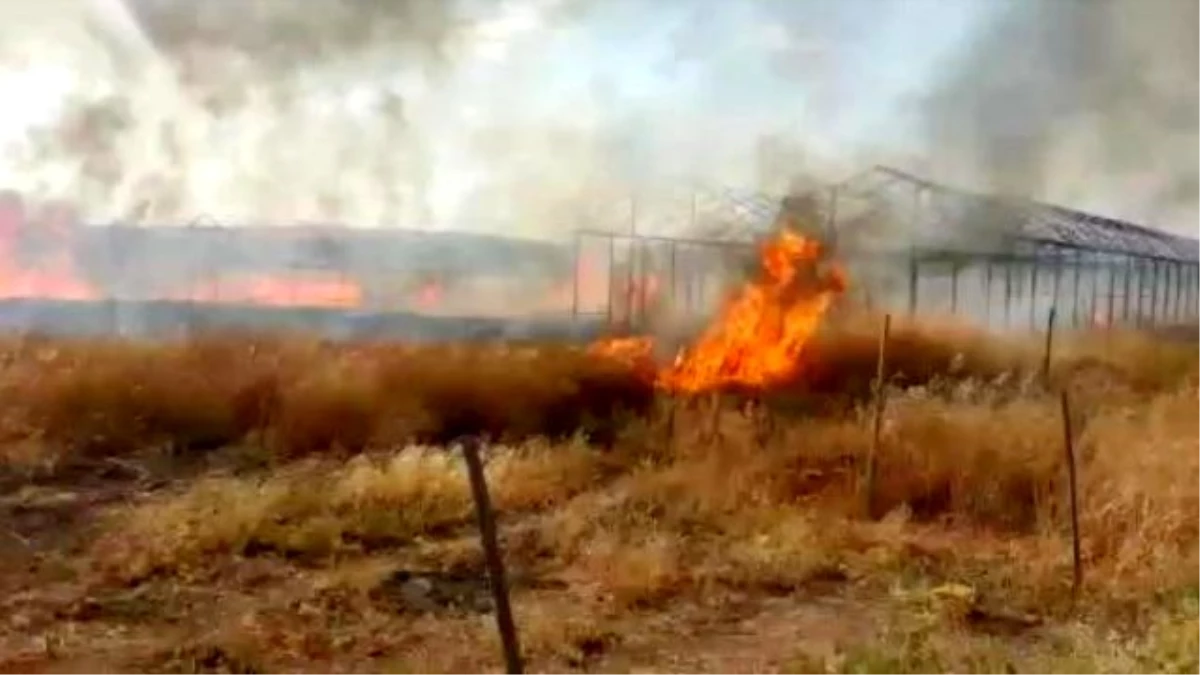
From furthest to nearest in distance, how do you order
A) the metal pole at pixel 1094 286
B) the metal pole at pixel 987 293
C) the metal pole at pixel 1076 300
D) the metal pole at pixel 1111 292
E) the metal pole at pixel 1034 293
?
the metal pole at pixel 1094 286
the metal pole at pixel 1111 292
the metal pole at pixel 987 293
the metal pole at pixel 1076 300
the metal pole at pixel 1034 293

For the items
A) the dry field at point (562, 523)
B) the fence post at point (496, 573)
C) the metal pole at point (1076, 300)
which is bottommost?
the dry field at point (562, 523)

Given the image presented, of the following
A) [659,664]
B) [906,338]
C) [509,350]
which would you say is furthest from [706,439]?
[906,338]

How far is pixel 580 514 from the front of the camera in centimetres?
1179

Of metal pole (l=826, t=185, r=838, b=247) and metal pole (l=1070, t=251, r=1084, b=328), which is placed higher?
metal pole (l=826, t=185, r=838, b=247)

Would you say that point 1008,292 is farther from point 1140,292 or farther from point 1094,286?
point 1140,292

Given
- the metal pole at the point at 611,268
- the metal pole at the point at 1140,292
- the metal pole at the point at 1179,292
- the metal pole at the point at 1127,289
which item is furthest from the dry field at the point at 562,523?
the metal pole at the point at 1179,292

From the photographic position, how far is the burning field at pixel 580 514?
326 inches

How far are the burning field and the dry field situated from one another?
35mm

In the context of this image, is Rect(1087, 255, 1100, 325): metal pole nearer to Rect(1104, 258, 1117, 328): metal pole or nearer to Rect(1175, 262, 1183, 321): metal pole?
Rect(1104, 258, 1117, 328): metal pole

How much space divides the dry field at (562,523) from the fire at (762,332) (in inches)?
27.8

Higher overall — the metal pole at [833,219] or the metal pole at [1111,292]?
the metal pole at [833,219]

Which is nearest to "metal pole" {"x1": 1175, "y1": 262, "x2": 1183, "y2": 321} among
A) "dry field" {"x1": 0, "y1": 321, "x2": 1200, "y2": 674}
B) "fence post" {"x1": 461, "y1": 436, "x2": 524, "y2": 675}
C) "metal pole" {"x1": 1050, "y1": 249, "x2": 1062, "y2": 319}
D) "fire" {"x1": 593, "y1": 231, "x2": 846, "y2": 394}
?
"metal pole" {"x1": 1050, "y1": 249, "x2": 1062, "y2": 319}

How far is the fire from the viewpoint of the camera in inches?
766

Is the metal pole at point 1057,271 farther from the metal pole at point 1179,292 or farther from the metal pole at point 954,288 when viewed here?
the metal pole at point 1179,292
